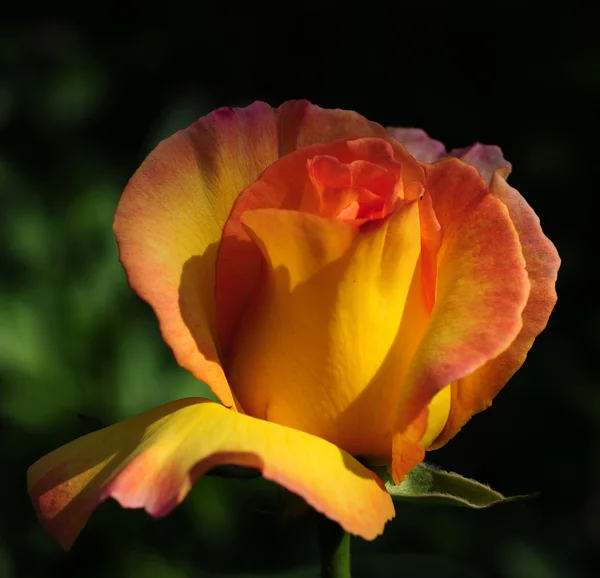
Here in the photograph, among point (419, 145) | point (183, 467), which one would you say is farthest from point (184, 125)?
point (183, 467)

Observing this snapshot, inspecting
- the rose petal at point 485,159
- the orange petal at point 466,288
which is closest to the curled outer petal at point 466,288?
the orange petal at point 466,288

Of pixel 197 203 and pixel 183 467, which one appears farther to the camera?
pixel 197 203

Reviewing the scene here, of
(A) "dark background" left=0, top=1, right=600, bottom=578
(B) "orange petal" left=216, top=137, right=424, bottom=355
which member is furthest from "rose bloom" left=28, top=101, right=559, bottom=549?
(A) "dark background" left=0, top=1, right=600, bottom=578

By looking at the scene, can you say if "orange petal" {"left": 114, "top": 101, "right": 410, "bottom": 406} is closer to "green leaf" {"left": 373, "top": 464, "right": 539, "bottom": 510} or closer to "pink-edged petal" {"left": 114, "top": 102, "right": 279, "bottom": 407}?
"pink-edged petal" {"left": 114, "top": 102, "right": 279, "bottom": 407}

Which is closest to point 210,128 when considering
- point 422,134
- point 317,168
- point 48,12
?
point 317,168

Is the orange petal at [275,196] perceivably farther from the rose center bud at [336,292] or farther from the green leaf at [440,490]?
the green leaf at [440,490]

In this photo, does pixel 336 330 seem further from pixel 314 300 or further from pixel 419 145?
pixel 419 145

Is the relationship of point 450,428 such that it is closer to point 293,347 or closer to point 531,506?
point 293,347

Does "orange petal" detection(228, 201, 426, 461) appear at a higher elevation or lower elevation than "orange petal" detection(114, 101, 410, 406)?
lower
